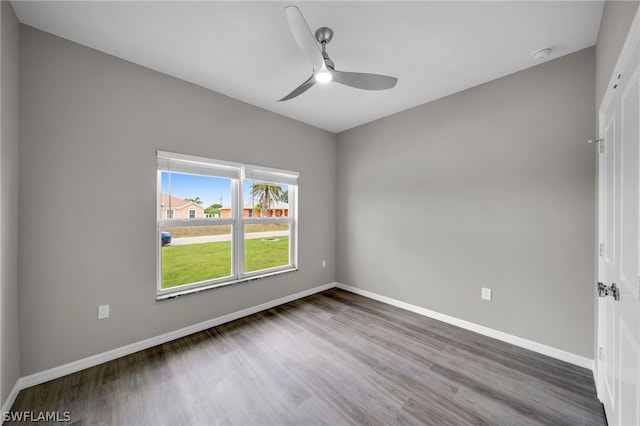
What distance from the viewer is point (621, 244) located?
1243 mm

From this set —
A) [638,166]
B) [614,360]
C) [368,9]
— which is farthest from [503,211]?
[368,9]

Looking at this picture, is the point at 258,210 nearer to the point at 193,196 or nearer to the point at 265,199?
the point at 265,199

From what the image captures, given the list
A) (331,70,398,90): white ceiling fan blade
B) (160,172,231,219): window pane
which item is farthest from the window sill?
(331,70,398,90): white ceiling fan blade

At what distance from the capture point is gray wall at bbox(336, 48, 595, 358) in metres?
2.10

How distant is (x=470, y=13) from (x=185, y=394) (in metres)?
3.34

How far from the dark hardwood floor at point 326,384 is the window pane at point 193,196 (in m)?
1.31

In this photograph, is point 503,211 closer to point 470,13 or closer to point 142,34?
point 470,13

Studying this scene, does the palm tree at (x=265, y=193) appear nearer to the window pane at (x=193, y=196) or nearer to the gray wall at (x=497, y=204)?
the window pane at (x=193, y=196)

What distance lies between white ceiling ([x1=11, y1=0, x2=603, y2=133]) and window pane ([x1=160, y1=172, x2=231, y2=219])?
104cm

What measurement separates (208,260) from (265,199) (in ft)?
3.49

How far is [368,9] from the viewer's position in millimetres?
1662

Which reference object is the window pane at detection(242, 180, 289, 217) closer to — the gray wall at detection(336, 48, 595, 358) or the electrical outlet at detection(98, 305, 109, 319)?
the gray wall at detection(336, 48, 595, 358)

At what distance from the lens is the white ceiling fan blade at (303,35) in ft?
4.35

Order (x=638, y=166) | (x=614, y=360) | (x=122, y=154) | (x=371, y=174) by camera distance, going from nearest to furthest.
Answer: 1. (x=638, y=166)
2. (x=614, y=360)
3. (x=122, y=154)
4. (x=371, y=174)
